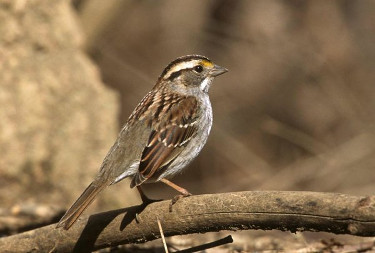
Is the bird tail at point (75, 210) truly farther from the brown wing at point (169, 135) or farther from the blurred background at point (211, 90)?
the blurred background at point (211, 90)

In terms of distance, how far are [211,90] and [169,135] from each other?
6191mm

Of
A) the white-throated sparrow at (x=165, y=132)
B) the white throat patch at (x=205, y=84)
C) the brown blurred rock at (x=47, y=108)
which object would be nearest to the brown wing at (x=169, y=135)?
the white-throated sparrow at (x=165, y=132)

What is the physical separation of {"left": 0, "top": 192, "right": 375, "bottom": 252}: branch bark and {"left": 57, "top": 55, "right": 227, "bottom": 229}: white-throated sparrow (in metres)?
0.22

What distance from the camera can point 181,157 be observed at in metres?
5.62

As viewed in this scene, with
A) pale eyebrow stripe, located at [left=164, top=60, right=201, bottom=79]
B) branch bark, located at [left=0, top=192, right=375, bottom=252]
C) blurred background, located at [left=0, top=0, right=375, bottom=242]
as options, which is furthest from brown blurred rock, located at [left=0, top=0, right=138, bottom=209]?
branch bark, located at [left=0, top=192, right=375, bottom=252]

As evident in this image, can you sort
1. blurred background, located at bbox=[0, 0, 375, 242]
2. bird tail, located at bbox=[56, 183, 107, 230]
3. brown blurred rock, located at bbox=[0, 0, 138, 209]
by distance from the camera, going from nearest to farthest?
1. bird tail, located at bbox=[56, 183, 107, 230]
2. brown blurred rock, located at bbox=[0, 0, 138, 209]
3. blurred background, located at bbox=[0, 0, 375, 242]

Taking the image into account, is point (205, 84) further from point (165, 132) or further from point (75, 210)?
point (75, 210)

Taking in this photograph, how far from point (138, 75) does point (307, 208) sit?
296 inches

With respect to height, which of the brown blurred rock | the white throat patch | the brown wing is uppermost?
the brown blurred rock

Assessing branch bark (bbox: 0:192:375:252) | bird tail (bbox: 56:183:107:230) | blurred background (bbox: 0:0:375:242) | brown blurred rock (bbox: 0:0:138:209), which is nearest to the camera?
branch bark (bbox: 0:192:375:252)

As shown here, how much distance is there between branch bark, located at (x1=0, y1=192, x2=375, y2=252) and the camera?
155 inches

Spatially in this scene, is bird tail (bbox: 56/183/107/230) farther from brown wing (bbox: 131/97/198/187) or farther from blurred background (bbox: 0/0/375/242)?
blurred background (bbox: 0/0/375/242)

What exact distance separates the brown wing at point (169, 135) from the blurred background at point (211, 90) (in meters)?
1.89

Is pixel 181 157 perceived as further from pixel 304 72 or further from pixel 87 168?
pixel 304 72
